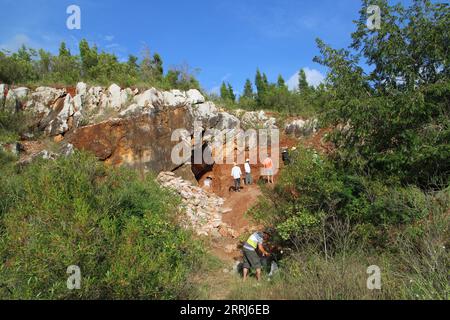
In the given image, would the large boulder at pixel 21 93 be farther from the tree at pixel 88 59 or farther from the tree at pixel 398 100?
the tree at pixel 398 100

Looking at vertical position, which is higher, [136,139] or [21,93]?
[21,93]

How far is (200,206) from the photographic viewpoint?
43.2 feet

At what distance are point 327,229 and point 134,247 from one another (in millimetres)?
4816

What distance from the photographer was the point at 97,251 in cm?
440

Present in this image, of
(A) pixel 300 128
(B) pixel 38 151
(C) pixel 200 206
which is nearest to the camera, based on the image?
(B) pixel 38 151

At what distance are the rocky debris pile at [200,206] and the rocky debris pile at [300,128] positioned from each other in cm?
674

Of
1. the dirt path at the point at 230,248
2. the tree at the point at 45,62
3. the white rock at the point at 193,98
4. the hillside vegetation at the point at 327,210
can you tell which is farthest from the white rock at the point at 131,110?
the tree at the point at 45,62

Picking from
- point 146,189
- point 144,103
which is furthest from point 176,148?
point 146,189

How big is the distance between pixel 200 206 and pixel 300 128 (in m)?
8.54

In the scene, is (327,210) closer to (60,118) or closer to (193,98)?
(193,98)

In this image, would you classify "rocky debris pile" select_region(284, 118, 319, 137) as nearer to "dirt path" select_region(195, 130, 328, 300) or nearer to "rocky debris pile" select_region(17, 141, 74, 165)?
"dirt path" select_region(195, 130, 328, 300)

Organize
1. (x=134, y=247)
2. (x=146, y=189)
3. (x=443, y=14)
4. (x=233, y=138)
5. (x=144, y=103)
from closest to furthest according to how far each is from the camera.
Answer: (x=134, y=247) → (x=443, y=14) → (x=146, y=189) → (x=144, y=103) → (x=233, y=138)

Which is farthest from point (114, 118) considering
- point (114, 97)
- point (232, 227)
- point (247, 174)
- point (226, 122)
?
point (232, 227)
